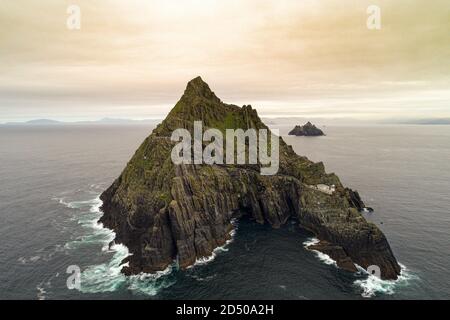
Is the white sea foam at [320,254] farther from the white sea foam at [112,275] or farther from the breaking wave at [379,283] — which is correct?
the white sea foam at [112,275]

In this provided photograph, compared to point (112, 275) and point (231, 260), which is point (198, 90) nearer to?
point (231, 260)

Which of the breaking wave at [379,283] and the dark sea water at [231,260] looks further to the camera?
the dark sea water at [231,260]

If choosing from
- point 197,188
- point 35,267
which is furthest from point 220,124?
point 35,267

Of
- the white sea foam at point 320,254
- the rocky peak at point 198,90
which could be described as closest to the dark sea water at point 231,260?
the white sea foam at point 320,254

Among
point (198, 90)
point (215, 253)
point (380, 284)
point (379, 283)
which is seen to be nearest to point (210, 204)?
point (215, 253)

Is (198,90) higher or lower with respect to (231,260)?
higher
